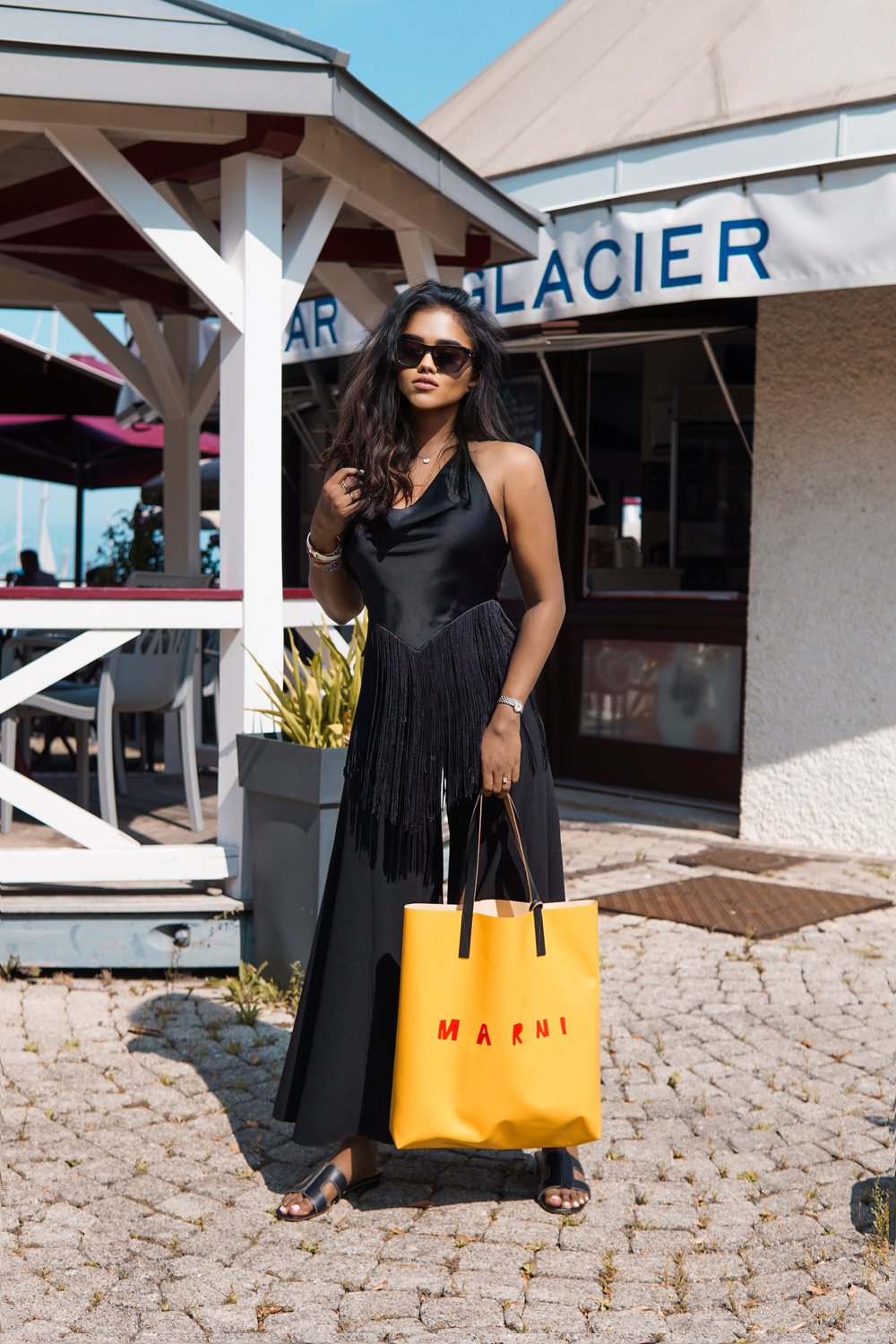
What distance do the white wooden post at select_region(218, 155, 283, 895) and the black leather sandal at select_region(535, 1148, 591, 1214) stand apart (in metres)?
1.85

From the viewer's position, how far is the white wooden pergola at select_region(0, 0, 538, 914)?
4238 mm

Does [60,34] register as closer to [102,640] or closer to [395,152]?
[395,152]

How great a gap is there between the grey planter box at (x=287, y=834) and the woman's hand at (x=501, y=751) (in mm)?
1432

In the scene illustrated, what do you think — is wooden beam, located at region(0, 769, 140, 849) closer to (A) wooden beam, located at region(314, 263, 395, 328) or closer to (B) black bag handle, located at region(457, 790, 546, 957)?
(B) black bag handle, located at region(457, 790, 546, 957)

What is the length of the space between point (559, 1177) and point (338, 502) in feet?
5.15

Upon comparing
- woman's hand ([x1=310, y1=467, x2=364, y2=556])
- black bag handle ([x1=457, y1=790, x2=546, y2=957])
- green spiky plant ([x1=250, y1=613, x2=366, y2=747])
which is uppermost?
woman's hand ([x1=310, y1=467, x2=364, y2=556])

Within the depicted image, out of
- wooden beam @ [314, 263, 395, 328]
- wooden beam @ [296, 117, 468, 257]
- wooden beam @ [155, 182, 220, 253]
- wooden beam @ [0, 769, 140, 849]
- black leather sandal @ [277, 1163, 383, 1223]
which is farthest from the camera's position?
wooden beam @ [314, 263, 395, 328]

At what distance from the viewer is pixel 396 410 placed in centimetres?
308

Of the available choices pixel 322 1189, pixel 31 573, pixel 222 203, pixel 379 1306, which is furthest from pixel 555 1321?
pixel 31 573

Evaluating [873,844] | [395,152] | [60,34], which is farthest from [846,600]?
[60,34]

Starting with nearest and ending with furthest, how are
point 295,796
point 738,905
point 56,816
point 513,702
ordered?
point 513,702
point 295,796
point 56,816
point 738,905

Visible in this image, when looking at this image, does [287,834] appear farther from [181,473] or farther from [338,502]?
[181,473]

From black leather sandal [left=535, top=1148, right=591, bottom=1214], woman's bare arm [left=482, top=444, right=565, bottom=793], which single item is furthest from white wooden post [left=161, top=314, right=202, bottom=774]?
woman's bare arm [left=482, top=444, right=565, bottom=793]

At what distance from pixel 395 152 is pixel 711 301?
3346 millimetres
